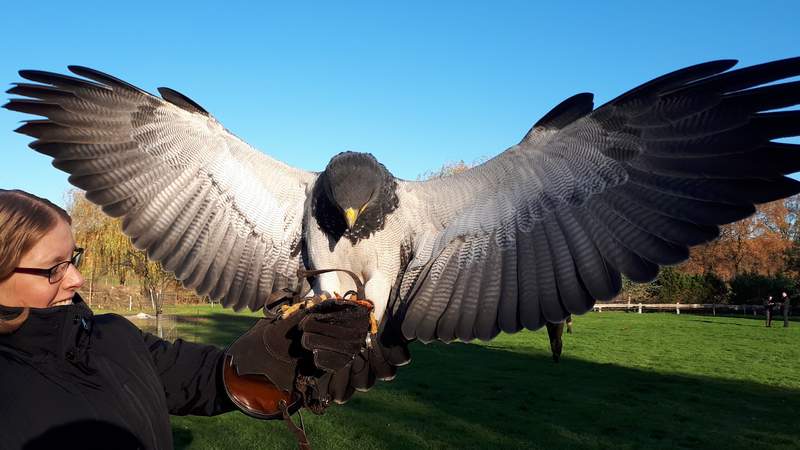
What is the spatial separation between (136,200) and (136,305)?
3666cm

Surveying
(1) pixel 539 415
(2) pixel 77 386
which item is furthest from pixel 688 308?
(2) pixel 77 386

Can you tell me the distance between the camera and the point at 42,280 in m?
1.92

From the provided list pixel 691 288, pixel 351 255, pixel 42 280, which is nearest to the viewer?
pixel 42 280

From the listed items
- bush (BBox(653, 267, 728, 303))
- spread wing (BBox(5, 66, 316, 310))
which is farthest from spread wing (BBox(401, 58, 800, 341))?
bush (BBox(653, 267, 728, 303))

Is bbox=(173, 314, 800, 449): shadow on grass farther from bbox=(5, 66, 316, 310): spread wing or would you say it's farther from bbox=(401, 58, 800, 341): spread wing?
bbox=(401, 58, 800, 341): spread wing

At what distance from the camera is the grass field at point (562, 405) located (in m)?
9.56

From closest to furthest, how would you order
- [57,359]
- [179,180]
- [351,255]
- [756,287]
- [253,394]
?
1. [57,359]
2. [253,394]
3. [351,255]
4. [179,180]
5. [756,287]

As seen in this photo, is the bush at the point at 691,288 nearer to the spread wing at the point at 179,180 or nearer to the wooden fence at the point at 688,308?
the wooden fence at the point at 688,308

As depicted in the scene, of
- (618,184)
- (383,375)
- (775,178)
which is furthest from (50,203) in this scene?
(775,178)

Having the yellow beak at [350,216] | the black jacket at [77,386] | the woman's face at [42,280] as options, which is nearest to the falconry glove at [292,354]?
the black jacket at [77,386]

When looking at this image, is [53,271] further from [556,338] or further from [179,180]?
[556,338]

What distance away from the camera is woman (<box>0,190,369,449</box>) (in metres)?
1.73

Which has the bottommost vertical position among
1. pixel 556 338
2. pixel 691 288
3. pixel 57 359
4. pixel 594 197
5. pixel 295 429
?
pixel 556 338

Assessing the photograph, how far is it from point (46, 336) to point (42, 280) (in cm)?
20
